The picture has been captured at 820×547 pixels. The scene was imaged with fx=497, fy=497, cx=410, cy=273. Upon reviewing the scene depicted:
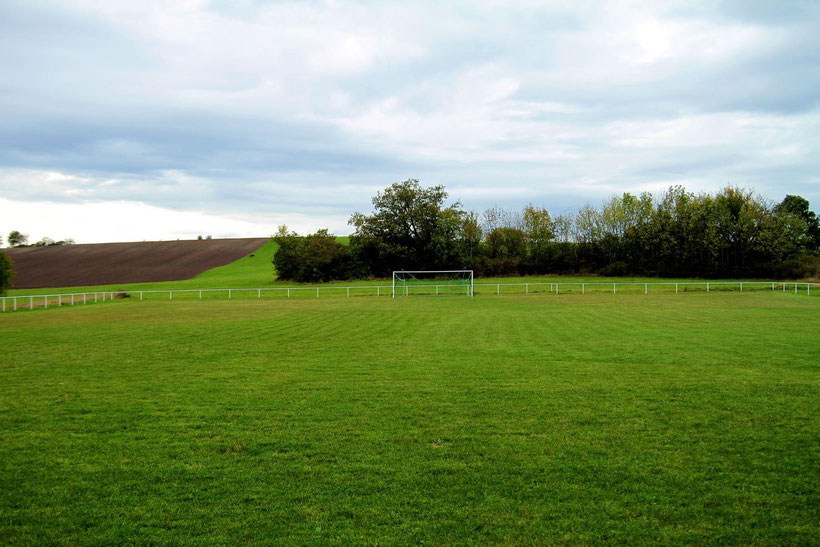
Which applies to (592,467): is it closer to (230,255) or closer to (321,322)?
(321,322)

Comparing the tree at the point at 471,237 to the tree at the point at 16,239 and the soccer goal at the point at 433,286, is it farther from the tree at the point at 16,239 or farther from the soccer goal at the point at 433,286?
the tree at the point at 16,239

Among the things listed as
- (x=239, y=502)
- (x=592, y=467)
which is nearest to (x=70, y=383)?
(x=239, y=502)

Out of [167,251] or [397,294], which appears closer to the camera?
[397,294]

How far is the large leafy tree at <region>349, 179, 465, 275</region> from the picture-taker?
56.0 meters

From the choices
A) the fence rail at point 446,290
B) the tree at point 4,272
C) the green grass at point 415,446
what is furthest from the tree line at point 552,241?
the green grass at point 415,446

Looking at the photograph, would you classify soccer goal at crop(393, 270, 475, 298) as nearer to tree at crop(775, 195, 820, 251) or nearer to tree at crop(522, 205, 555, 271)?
tree at crop(522, 205, 555, 271)

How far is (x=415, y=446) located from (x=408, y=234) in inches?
2059

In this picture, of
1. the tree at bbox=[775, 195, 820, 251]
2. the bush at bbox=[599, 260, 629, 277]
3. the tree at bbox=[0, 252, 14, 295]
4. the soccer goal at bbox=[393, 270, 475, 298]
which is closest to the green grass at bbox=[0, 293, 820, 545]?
the soccer goal at bbox=[393, 270, 475, 298]

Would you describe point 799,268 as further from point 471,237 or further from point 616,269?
point 471,237

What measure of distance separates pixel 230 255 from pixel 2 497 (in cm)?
7821

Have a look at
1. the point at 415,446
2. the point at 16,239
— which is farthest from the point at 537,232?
the point at 16,239

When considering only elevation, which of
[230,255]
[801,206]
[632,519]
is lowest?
[632,519]

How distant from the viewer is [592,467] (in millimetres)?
4820

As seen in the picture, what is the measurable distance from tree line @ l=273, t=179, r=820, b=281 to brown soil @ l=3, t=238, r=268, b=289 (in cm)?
1929
